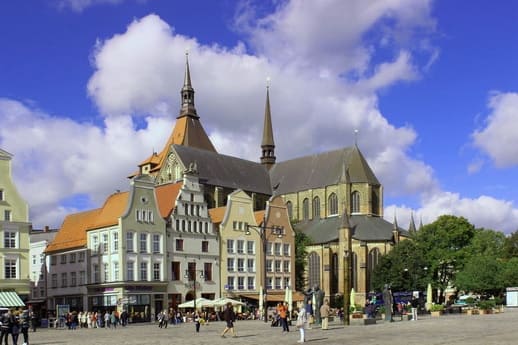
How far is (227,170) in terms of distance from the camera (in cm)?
10944

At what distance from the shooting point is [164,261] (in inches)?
2729

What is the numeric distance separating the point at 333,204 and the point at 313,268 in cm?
1240

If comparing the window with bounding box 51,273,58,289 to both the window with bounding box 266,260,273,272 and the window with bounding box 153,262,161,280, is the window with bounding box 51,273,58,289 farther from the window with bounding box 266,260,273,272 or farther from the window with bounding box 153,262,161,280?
the window with bounding box 266,260,273,272

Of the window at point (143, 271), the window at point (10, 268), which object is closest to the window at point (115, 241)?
the window at point (143, 271)

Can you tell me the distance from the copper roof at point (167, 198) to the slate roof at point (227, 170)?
2413cm

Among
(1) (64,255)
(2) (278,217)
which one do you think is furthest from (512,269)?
(1) (64,255)

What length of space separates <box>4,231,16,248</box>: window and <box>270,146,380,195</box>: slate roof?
193 feet

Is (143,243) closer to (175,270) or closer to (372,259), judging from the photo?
(175,270)

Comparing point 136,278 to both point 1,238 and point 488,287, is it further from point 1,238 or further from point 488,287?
point 488,287

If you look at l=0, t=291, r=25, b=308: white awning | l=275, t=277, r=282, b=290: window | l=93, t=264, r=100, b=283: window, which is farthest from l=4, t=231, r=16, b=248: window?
l=275, t=277, r=282, b=290: window

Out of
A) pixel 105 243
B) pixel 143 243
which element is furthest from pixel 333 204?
pixel 105 243

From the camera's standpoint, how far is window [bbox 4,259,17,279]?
60.4 m

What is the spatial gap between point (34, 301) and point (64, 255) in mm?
7303

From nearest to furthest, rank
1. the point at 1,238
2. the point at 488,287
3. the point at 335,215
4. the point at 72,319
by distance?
1. the point at 72,319
2. the point at 1,238
3. the point at 488,287
4. the point at 335,215
